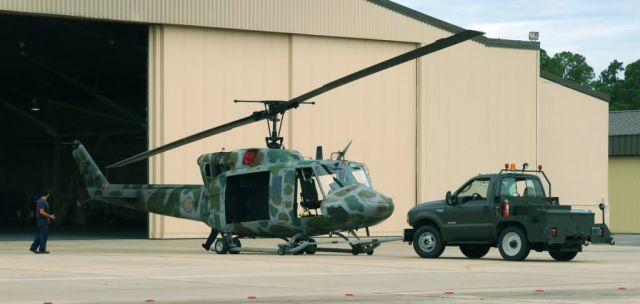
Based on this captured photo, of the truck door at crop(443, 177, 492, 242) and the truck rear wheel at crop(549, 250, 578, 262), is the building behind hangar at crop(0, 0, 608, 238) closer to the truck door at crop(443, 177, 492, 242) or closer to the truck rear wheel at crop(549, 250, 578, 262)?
the truck door at crop(443, 177, 492, 242)

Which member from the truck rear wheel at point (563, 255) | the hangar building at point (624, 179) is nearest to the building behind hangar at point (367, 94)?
the hangar building at point (624, 179)

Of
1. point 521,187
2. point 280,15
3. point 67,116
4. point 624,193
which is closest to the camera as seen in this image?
point 521,187

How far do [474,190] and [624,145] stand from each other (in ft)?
112

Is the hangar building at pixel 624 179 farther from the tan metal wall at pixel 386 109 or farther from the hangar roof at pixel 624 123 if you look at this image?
the tan metal wall at pixel 386 109

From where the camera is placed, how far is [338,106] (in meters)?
42.4

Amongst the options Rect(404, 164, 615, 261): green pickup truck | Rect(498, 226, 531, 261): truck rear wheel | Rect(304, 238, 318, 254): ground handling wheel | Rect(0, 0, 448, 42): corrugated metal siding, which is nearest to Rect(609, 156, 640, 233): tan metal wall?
Rect(0, 0, 448, 42): corrugated metal siding

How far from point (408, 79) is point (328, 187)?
61.2ft

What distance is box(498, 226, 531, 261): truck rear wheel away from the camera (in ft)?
82.0

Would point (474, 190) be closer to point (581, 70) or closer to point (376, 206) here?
point (376, 206)

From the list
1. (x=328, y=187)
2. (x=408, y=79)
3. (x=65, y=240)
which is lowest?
(x=65, y=240)

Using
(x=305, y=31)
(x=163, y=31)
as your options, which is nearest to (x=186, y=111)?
(x=163, y=31)

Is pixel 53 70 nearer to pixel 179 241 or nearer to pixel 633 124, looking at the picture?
pixel 179 241

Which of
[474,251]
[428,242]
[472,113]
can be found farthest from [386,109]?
[428,242]

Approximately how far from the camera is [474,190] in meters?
26.2
